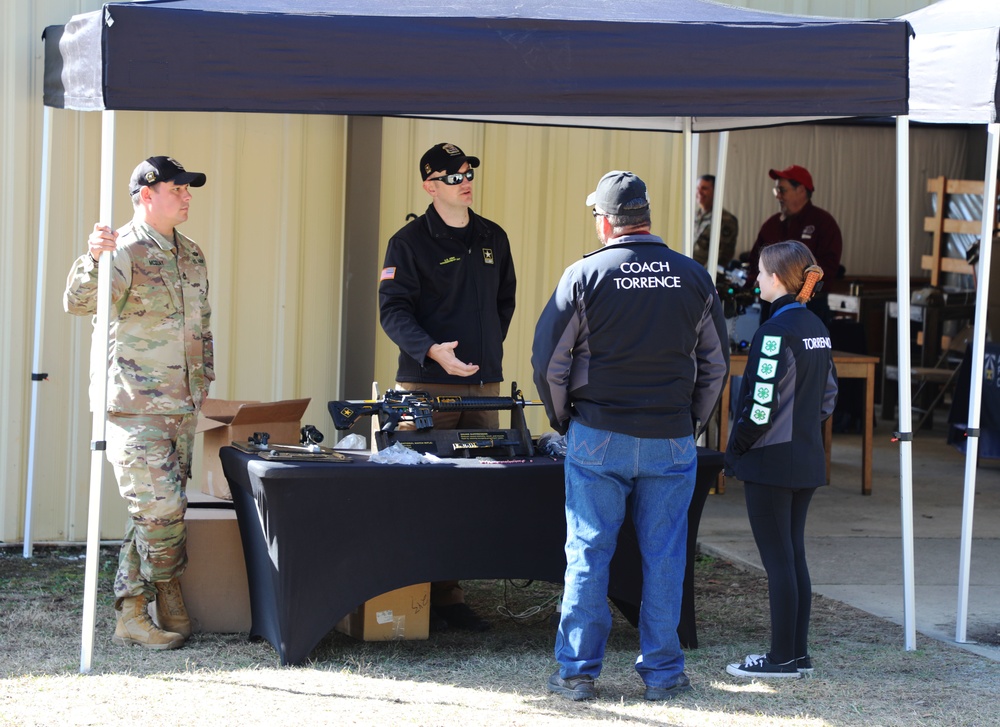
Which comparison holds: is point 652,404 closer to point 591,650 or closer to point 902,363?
point 591,650

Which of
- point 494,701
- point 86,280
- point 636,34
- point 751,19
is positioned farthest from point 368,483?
point 751,19

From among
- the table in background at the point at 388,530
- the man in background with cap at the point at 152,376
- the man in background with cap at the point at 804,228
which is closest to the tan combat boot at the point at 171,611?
the man in background with cap at the point at 152,376

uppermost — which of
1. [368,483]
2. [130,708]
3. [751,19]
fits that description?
[751,19]

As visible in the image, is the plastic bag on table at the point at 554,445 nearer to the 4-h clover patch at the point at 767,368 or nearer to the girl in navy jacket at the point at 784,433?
the girl in navy jacket at the point at 784,433

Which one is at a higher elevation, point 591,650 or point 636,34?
point 636,34

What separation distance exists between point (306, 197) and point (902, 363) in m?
2.97

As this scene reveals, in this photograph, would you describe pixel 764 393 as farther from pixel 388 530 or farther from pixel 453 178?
pixel 453 178

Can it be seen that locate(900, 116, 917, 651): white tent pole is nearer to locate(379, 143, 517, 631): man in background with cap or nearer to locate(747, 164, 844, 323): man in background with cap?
locate(379, 143, 517, 631): man in background with cap

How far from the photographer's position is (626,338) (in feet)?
12.1

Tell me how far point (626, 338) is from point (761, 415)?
1.84 feet

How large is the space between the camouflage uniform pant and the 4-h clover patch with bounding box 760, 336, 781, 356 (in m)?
1.94

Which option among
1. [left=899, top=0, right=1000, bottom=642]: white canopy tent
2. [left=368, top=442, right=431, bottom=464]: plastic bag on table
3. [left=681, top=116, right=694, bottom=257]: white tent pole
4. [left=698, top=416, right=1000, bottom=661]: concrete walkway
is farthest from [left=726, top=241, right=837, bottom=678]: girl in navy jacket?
[left=681, top=116, right=694, bottom=257]: white tent pole

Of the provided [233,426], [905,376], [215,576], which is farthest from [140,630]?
[905,376]

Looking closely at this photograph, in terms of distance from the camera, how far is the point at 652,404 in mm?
3723
